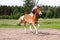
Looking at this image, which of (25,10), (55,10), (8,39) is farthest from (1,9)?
(8,39)

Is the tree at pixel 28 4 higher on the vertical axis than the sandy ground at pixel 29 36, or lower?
lower

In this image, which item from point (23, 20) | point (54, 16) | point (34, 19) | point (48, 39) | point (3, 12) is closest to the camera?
point (48, 39)

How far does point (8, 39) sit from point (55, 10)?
62.2 meters

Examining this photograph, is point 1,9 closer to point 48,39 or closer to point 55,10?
point 55,10

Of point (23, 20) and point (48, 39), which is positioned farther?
point (23, 20)

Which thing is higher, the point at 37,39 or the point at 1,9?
the point at 37,39

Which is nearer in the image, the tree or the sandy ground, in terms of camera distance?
the sandy ground

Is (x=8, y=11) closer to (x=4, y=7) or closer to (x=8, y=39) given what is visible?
(x=4, y=7)

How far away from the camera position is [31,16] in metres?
18.9

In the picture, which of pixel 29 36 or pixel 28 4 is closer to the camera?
pixel 29 36

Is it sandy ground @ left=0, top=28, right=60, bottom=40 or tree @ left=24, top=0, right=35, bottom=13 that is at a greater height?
sandy ground @ left=0, top=28, right=60, bottom=40

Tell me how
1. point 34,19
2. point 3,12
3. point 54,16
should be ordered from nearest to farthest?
point 34,19 → point 54,16 → point 3,12

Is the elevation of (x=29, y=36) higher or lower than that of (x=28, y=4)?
higher

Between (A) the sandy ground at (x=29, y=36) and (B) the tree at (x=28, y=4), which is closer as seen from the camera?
(A) the sandy ground at (x=29, y=36)
